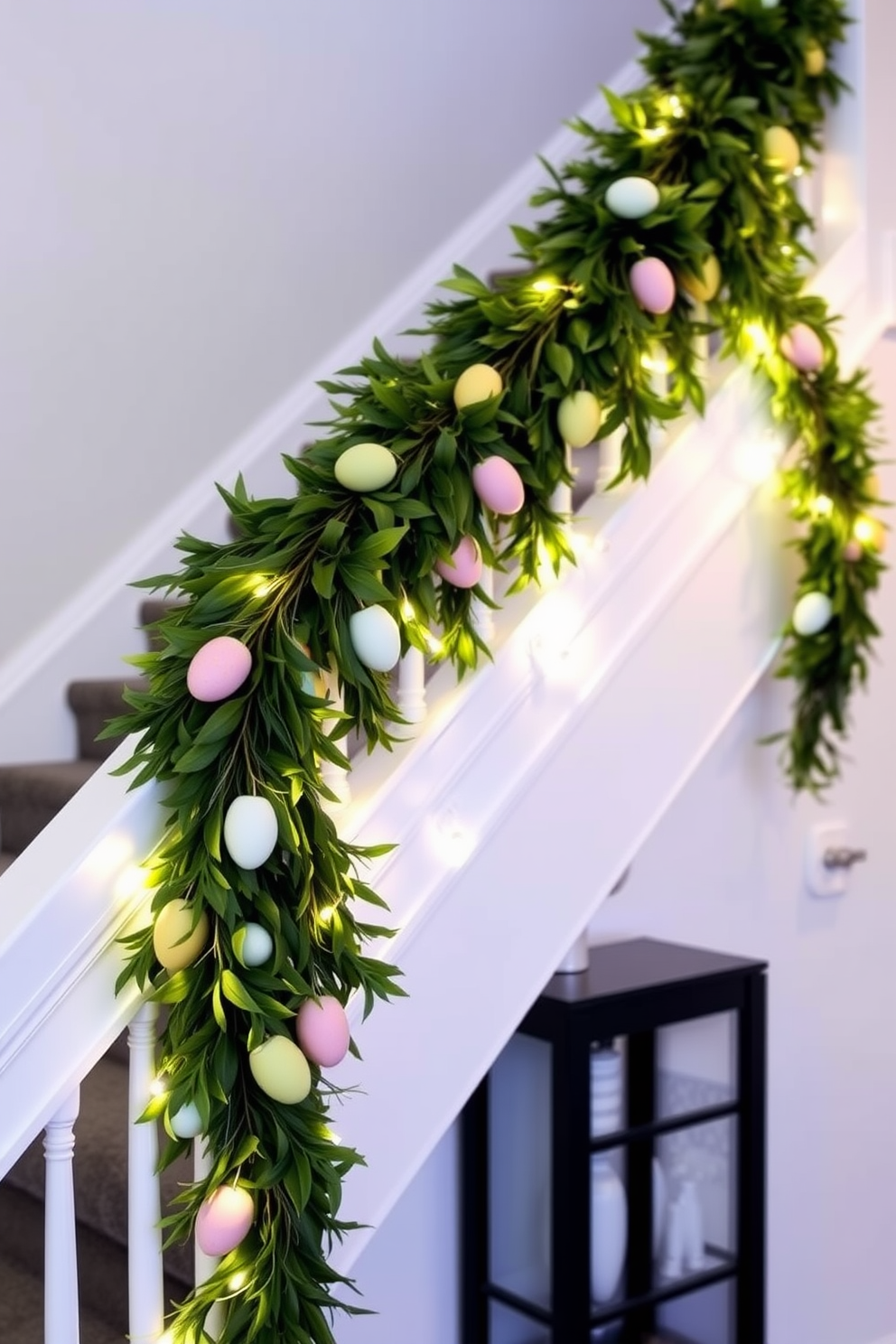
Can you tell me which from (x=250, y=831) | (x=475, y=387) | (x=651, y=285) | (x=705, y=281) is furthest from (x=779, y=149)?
(x=250, y=831)

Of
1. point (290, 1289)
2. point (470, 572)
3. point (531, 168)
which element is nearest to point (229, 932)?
point (290, 1289)

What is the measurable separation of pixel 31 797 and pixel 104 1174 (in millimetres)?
892

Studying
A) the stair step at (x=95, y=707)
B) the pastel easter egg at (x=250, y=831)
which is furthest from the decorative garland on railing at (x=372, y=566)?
the stair step at (x=95, y=707)

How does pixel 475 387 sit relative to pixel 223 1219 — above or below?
above

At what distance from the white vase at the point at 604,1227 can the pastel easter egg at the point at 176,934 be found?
1.06m

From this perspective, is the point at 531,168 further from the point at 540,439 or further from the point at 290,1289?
the point at 290,1289

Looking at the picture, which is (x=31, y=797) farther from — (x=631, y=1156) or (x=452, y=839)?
(x=631, y=1156)

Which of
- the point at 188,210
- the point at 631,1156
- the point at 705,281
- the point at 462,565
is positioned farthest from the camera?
the point at 188,210

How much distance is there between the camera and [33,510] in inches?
112

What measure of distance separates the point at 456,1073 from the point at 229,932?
0.53m

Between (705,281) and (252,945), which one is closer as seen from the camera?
(252,945)

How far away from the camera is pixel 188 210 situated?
3035 mm

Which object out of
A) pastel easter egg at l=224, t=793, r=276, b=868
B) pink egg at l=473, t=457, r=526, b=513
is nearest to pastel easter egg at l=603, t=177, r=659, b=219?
pink egg at l=473, t=457, r=526, b=513

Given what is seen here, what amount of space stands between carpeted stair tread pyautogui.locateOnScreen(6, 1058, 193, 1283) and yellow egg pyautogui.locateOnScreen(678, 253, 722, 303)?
1300 mm
